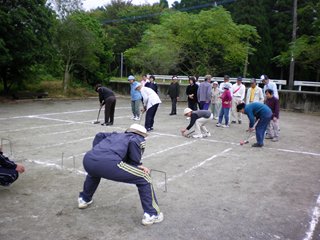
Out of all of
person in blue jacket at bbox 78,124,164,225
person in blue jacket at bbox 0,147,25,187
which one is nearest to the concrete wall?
person in blue jacket at bbox 78,124,164,225

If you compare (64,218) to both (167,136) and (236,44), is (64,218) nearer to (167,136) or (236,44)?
(167,136)

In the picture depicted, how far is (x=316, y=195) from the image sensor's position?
5.99 m

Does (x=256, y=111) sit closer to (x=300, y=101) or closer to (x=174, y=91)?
(x=174, y=91)

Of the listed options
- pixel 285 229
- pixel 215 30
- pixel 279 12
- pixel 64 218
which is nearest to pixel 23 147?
pixel 64 218

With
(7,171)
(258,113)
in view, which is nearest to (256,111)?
(258,113)

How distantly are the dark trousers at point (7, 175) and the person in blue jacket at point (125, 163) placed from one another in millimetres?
1657

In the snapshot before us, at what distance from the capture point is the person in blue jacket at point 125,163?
441 centimetres

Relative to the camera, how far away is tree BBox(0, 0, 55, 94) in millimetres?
18750

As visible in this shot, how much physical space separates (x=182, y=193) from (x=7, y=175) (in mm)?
2805

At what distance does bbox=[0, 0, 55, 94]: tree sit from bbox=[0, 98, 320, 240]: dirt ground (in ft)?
32.9

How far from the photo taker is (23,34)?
1939 centimetres

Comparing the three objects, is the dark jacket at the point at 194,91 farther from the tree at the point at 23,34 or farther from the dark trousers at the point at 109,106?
the tree at the point at 23,34

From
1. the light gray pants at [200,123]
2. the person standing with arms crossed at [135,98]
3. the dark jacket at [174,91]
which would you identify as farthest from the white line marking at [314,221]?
the dark jacket at [174,91]

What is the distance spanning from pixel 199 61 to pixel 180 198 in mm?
20955
